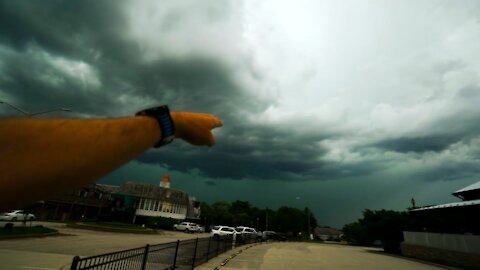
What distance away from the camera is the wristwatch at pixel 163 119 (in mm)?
1518

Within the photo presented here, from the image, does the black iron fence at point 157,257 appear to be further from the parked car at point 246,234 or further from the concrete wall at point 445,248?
the concrete wall at point 445,248

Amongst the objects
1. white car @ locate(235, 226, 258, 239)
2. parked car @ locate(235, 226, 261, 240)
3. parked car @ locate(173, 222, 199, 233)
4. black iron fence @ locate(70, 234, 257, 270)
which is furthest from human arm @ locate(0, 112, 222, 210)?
parked car @ locate(173, 222, 199, 233)

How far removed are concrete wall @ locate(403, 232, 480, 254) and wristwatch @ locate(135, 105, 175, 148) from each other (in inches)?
986

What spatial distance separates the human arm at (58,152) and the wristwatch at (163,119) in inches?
6.0

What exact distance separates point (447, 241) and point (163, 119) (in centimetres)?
2797

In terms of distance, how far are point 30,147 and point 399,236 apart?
3787 centimetres

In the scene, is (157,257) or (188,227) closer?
(157,257)

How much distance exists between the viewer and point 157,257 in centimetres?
799

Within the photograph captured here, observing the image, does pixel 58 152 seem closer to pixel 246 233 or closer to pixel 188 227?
pixel 246 233

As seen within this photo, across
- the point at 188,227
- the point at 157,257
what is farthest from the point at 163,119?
the point at 188,227

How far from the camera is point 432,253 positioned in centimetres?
2394

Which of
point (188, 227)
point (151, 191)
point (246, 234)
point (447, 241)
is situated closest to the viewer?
point (447, 241)

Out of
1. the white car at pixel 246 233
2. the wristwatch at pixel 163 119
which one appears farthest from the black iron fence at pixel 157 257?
the white car at pixel 246 233

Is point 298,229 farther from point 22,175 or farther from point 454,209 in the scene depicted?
point 22,175
